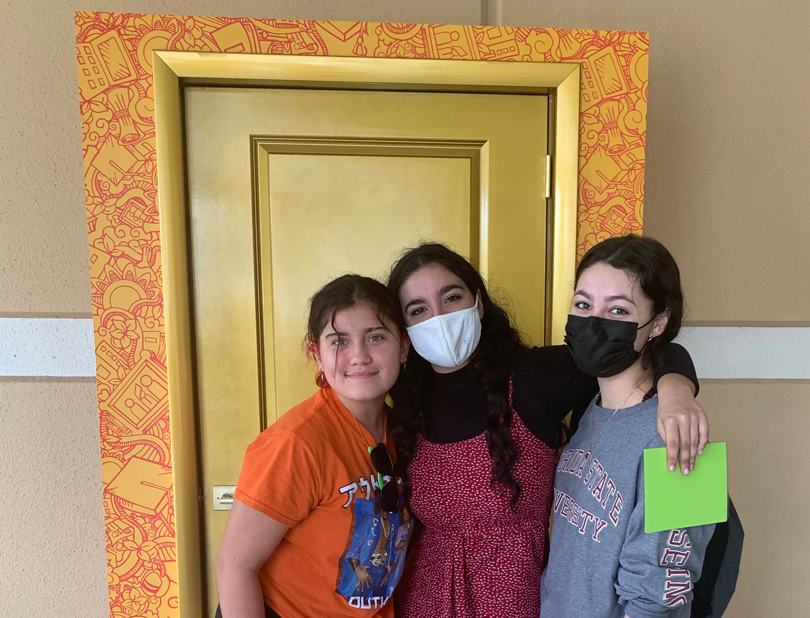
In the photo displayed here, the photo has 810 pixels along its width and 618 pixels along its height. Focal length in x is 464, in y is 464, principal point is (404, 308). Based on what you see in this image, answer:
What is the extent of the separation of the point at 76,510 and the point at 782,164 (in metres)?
2.80

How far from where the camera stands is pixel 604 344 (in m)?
0.94

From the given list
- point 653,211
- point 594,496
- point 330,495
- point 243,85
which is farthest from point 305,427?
point 653,211

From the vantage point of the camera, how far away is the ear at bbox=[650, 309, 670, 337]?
96 centimetres

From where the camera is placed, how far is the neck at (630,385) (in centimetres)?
98

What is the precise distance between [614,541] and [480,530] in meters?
0.32

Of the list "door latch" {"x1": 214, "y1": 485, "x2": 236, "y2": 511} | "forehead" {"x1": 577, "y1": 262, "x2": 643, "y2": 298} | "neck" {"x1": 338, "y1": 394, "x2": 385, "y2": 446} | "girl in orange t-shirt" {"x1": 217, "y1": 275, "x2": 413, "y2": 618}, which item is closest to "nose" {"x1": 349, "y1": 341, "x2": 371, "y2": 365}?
"girl in orange t-shirt" {"x1": 217, "y1": 275, "x2": 413, "y2": 618}

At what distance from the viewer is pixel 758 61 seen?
1.62m

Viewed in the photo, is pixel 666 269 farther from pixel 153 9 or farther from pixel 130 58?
pixel 153 9

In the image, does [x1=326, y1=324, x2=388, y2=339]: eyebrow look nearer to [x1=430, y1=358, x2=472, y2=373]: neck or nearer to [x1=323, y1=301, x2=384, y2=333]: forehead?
[x1=323, y1=301, x2=384, y2=333]: forehead

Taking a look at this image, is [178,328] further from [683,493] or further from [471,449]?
[683,493]

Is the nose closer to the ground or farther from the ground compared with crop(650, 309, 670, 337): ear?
closer to the ground

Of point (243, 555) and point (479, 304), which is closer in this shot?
point (243, 555)

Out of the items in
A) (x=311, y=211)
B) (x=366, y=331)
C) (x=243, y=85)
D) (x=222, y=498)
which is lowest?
(x=222, y=498)

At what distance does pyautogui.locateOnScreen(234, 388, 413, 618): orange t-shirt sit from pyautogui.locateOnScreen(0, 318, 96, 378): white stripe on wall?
38.3 inches
